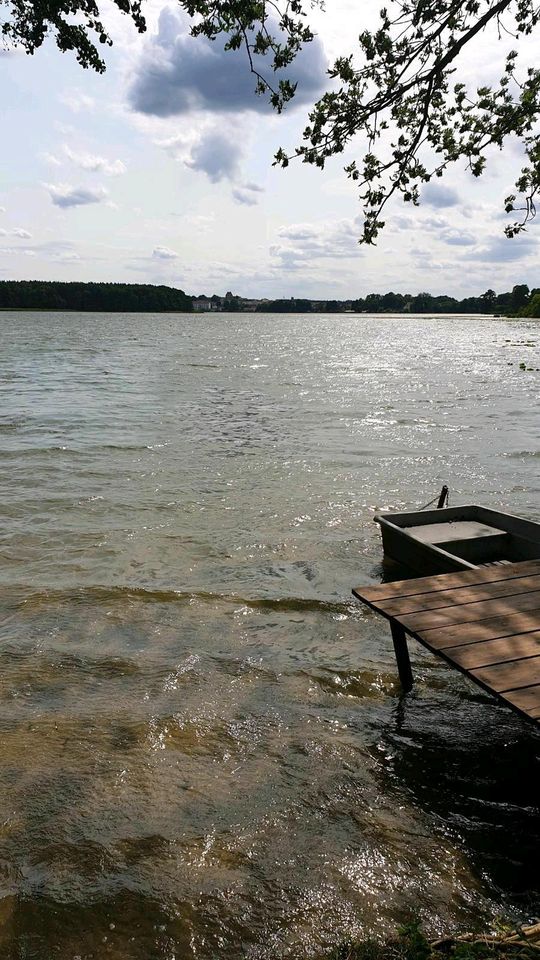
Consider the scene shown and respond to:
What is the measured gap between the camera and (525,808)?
14.7ft

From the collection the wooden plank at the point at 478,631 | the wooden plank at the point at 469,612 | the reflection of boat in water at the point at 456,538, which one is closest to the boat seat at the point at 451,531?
the reflection of boat in water at the point at 456,538

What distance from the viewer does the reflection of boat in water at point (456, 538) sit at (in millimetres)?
7801

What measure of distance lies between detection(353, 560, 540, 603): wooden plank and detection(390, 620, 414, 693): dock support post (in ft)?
1.55

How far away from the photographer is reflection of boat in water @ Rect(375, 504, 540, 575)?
7.80m

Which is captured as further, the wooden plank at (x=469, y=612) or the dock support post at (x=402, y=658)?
the dock support post at (x=402, y=658)

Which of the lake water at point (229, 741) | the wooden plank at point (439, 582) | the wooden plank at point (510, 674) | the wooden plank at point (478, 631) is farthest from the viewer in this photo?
the wooden plank at point (439, 582)

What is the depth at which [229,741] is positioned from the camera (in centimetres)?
530

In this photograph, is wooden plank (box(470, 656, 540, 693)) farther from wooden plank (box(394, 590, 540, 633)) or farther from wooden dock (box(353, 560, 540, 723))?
wooden plank (box(394, 590, 540, 633))

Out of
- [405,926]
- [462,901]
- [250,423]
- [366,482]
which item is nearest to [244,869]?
[405,926]

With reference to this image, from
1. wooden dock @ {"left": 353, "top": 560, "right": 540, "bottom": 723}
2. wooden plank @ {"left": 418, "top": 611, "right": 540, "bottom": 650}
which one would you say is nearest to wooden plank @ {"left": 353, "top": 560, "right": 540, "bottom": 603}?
wooden dock @ {"left": 353, "top": 560, "right": 540, "bottom": 723}

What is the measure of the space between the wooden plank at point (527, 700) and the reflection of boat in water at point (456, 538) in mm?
3262

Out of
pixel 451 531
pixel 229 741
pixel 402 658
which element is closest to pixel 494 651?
pixel 402 658

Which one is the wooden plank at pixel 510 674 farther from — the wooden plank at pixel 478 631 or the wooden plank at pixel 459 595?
the wooden plank at pixel 459 595

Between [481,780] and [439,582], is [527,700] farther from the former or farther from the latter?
[439,582]
